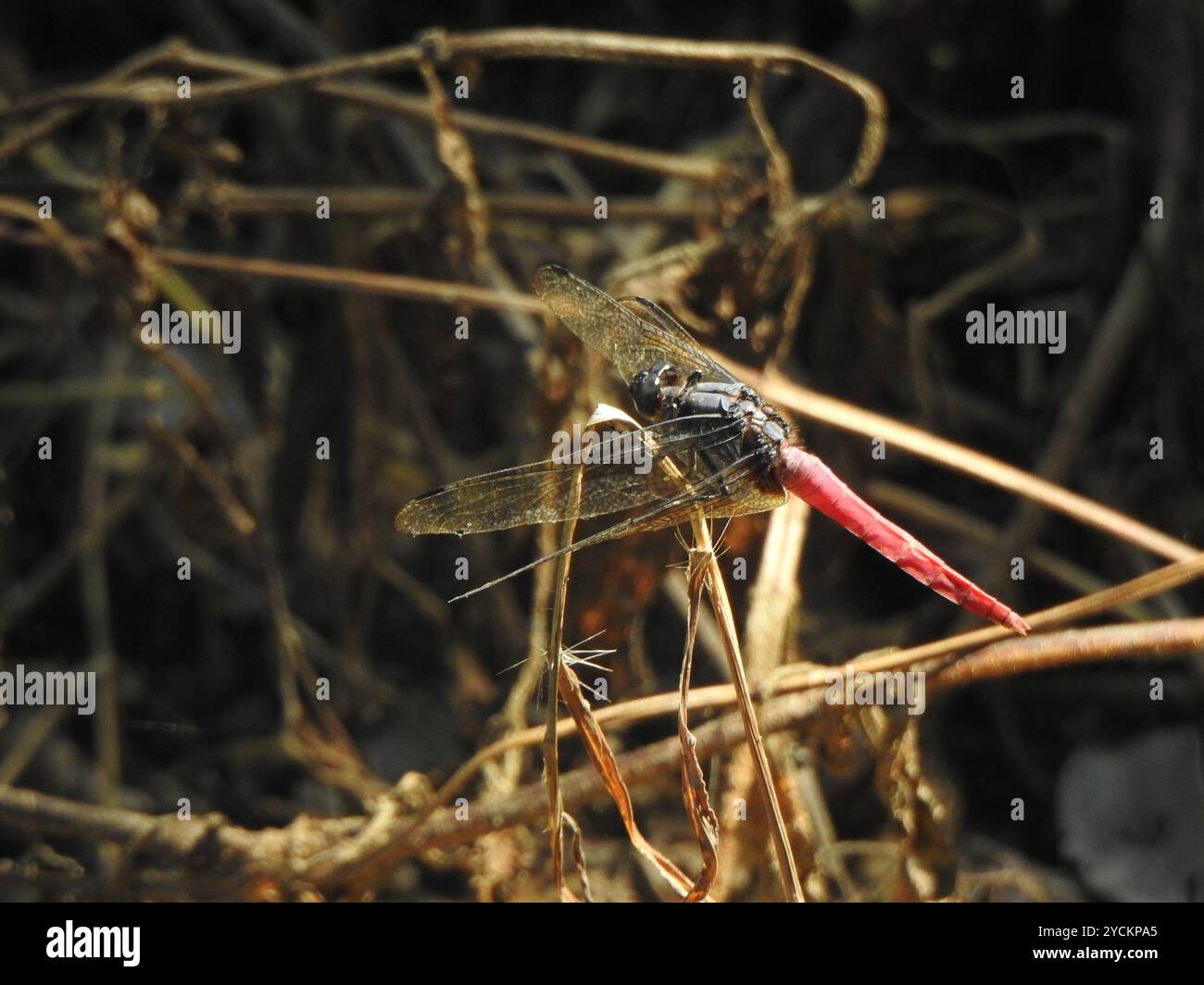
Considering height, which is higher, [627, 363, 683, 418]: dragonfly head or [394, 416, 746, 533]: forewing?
[627, 363, 683, 418]: dragonfly head

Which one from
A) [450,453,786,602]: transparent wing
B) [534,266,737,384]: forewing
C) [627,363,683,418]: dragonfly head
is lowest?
[450,453,786,602]: transparent wing

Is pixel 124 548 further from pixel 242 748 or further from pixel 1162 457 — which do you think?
pixel 1162 457

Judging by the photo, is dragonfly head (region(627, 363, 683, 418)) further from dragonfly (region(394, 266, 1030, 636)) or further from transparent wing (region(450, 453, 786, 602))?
transparent wing (region(450, 453, 786, 602))

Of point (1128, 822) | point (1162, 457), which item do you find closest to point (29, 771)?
point (1128, 822)

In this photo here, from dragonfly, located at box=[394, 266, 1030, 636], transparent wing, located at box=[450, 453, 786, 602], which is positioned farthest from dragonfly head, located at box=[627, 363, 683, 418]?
transparent wing, located at box=[450, 453, 786, 602]

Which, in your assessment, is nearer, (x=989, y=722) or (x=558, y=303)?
(x=558, y=303)

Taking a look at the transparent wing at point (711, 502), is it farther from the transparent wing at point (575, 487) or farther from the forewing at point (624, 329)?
the forewing at point (624, 329)

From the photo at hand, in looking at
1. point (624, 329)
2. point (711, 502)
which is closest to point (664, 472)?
point (711, 502)

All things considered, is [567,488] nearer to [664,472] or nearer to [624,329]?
[664,472]
